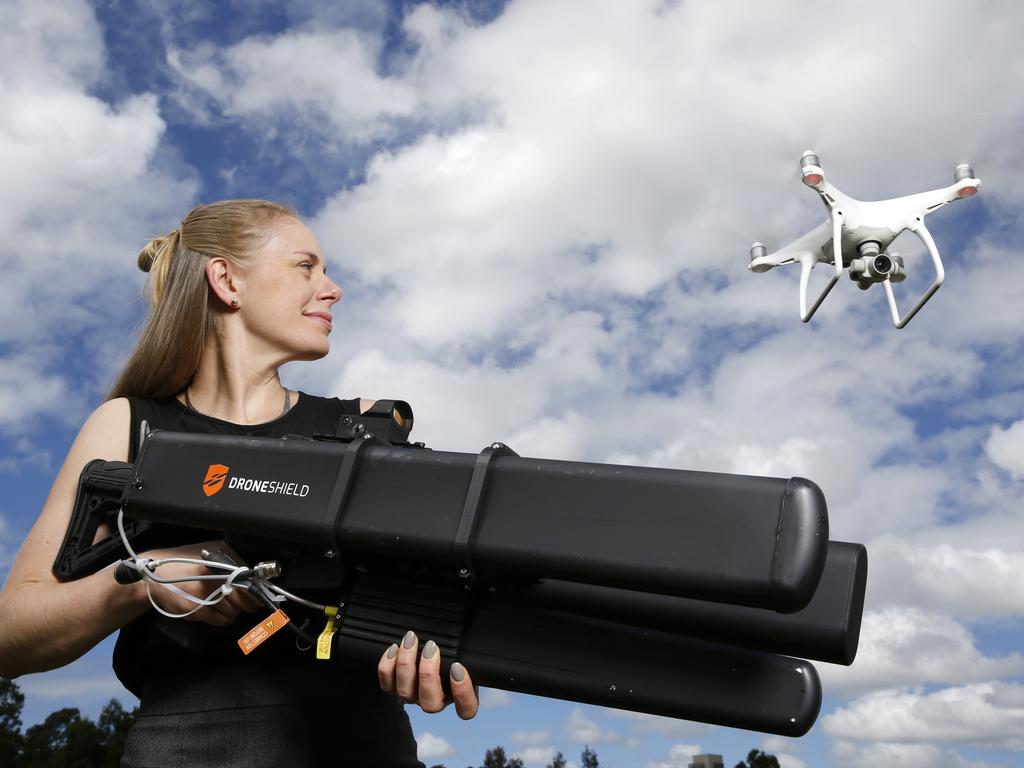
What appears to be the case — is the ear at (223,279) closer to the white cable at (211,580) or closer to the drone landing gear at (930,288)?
the white cable at (211,580)

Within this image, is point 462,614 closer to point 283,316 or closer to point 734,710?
point 734,710

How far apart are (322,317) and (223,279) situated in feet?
1.12

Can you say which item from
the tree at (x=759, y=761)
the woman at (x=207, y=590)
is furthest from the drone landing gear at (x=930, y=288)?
the tree at (x=759, y=761)

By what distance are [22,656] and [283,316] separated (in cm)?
112

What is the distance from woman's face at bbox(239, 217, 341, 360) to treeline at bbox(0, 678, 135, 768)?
3662 centimetres

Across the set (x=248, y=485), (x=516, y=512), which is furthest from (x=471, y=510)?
(x=248, y=485)

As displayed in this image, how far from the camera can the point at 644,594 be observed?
188 cm

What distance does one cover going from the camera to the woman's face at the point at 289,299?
8.68 ft

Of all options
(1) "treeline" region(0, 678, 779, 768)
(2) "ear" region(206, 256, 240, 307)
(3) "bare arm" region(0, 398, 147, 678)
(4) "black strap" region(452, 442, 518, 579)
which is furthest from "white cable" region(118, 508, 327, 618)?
(1) "treeline" region(0, 678, 779, 768)

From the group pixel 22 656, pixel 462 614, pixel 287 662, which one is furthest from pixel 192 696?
pixel 462 614

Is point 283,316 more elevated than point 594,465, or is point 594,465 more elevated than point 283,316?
point 283,316

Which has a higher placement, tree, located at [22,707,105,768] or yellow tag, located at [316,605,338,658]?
yellow tag, located at [316,605,338,658]

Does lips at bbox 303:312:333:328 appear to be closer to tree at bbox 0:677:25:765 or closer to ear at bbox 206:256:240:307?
ear at bbox 206:256:240:307

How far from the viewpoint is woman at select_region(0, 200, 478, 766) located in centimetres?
212
